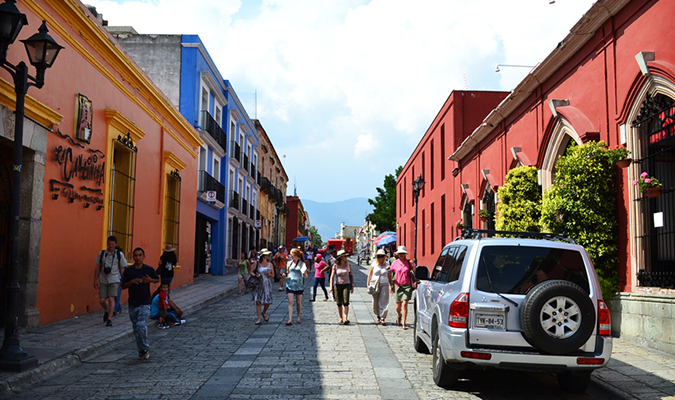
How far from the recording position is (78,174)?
11484mm

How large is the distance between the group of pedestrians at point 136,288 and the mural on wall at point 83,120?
223 cm

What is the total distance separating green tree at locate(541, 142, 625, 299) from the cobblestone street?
11.3ft

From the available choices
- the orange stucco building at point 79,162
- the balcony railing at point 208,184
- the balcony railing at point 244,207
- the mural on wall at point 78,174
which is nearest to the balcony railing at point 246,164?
the balcony railing at point 244,207

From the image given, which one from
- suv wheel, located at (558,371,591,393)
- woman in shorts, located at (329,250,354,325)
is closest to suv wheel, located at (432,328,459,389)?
suv wheel, located at (558,371,591,393)

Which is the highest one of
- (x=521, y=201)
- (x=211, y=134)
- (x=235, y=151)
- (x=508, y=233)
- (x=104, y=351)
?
(x=235, y=151)

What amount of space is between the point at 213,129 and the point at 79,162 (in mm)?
15300

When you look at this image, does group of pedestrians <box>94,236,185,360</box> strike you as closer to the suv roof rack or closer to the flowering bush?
the suv roof rack

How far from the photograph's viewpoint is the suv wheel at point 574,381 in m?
6.07

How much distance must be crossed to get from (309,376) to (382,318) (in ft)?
18.1

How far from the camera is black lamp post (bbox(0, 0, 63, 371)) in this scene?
661 cm

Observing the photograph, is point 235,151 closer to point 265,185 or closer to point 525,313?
point 265,185

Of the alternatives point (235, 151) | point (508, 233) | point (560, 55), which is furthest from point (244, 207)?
point (508, 233)

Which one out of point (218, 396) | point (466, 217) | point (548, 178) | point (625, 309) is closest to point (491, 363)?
point (218, 396)

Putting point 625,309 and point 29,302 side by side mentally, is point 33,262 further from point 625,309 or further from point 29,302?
point 625,309
